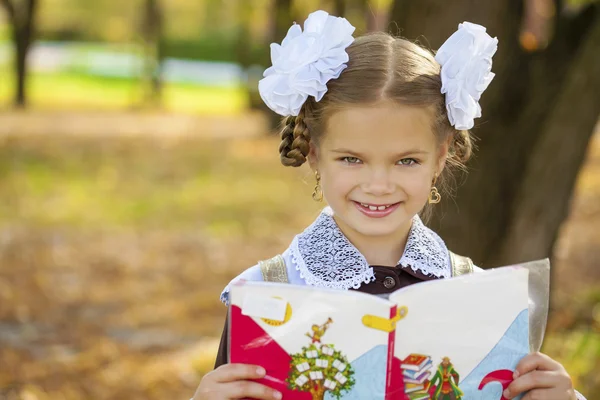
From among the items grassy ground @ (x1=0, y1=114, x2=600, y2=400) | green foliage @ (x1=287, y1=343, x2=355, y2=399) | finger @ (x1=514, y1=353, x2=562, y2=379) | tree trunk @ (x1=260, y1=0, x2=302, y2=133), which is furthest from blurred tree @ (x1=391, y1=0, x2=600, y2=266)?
tree trunk @ (x1=260, y1=0, x2=302, y2=133)

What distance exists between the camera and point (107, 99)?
77.7ft

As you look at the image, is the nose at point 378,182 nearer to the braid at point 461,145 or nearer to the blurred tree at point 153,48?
the braid at point 461,145

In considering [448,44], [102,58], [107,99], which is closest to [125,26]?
[102,58]

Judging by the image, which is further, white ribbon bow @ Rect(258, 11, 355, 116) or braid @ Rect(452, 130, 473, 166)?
braid @ Rect(452, 130, 473, 166)

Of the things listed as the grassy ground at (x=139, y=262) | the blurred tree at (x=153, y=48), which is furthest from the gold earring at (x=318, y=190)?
the blurred tree at (x=153, y=48)

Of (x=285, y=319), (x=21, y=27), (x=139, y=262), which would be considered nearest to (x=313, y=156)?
(x=285, y=319)

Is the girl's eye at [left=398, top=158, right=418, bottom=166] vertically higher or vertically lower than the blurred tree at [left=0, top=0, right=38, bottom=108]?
higher

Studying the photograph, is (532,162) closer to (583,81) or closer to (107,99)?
(583,81)

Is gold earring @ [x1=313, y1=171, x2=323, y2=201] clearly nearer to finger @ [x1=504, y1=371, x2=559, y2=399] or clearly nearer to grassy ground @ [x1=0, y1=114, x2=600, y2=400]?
finger @ [x1=504, y1=371, x2=559, y2=399]

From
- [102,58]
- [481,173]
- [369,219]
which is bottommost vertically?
[102,58]

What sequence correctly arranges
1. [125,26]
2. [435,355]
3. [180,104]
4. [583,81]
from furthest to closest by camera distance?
[125,26]
[180,104]
[583,81]
[435,355]

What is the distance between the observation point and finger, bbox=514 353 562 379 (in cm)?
188

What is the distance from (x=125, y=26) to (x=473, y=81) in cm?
3147

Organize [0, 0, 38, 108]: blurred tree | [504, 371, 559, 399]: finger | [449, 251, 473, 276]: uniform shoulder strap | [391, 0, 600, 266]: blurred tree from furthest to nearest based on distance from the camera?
1. [0, 0, 38, 108]: blurred tree
2. [391, 0, 600, 266]: blurred tree
3. [449, 251, 473, 276]: uniform shoulder strap
4. [504, 371, 559, 399]: finger
